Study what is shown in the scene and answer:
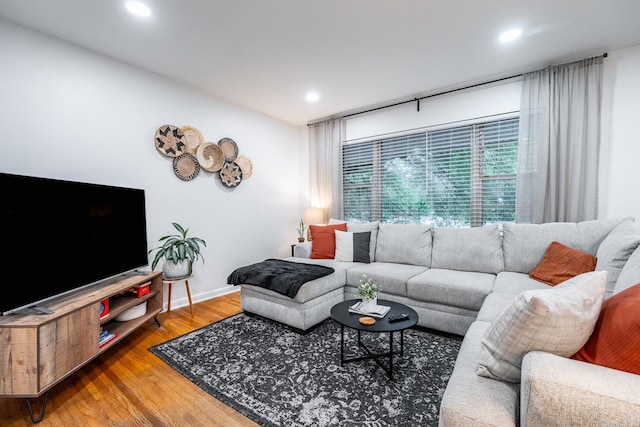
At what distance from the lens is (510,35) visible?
96.2 inches

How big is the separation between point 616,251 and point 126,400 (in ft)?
10.4

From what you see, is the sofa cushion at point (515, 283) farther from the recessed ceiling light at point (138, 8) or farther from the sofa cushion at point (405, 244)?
the recessed ceiling light at point (138, 8)

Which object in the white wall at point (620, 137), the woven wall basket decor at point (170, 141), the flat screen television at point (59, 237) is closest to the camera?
the flat screen television at point (59, 237)

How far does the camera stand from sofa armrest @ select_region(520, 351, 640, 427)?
2.31 feet

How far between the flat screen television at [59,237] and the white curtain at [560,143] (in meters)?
3.97

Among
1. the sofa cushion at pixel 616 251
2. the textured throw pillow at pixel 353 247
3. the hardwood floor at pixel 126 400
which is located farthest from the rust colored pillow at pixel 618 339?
the textured throw pillow at pixel 353 247

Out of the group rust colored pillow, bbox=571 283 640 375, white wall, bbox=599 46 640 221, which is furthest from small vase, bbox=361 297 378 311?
white wall, bbox=599 46 640 221

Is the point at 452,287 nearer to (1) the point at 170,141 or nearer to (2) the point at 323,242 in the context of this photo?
(2) the point at 323,242

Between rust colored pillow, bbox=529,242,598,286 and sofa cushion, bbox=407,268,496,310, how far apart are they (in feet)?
1.23

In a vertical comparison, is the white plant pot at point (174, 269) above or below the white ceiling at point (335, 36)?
below

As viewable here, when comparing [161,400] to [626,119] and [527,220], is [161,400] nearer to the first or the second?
[527,220]

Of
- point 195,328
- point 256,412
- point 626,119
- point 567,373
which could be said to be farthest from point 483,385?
point 626,119

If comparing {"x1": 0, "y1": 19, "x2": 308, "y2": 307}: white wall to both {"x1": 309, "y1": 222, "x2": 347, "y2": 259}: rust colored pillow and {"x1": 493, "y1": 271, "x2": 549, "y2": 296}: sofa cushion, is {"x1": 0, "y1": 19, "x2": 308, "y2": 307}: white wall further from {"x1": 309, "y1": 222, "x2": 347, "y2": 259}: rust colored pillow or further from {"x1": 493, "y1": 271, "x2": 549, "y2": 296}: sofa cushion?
{"x1": 493, "y1": 271, "x2": 549, "y2": 296}: sofa cushion

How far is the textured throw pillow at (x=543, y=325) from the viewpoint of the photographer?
88cm
